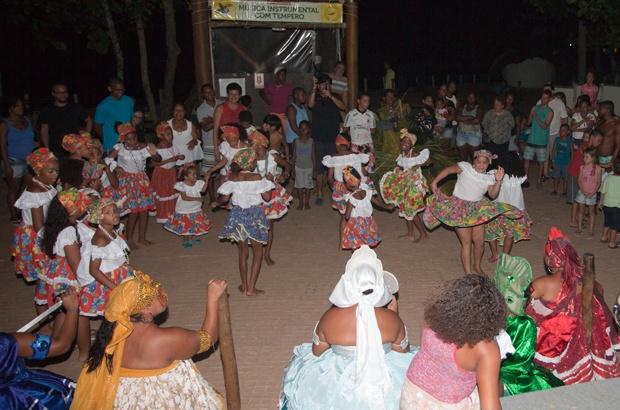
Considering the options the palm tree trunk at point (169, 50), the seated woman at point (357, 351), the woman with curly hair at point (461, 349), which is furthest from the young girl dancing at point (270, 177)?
the palm tree trunk at point (169, 50)

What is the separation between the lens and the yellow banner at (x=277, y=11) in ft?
38.2

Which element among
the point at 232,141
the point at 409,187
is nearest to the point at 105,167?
the point at 232,141

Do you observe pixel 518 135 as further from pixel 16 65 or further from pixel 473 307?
pixel 16 65

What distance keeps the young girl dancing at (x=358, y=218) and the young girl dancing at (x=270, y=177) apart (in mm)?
837

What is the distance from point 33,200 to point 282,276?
A: 3.09m

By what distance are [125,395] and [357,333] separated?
4.80 feet

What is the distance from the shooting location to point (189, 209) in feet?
27.7

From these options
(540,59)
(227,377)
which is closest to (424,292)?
(227,377)

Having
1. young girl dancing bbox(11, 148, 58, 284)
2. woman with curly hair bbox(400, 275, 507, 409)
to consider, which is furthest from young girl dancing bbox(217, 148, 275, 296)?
woman with curly hair bbox(400, 275, 507, 409)

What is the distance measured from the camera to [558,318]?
15.9 feet

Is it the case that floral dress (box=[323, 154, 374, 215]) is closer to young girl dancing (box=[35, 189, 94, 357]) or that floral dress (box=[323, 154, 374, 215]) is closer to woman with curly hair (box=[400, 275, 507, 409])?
young girl dancing (box=[35, 189, 94, 357])

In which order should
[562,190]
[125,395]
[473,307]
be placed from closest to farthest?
[473,307] → [125,395] → [562,190]

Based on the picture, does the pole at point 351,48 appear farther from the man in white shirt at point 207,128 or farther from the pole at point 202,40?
the man in white shirt at point 207,128

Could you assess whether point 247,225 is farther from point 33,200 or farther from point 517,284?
point 517,284
